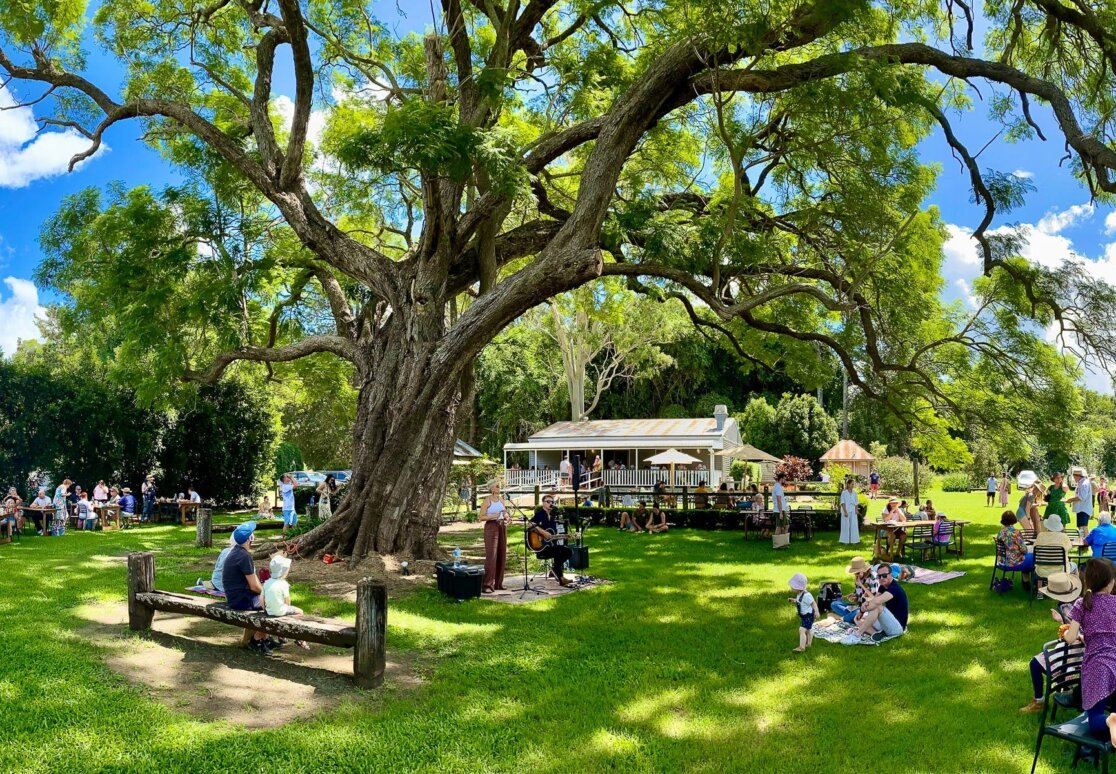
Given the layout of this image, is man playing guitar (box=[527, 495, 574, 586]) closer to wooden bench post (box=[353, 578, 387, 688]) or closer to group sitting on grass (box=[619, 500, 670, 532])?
wooden bench post (box=[353, 578, 387, 688])

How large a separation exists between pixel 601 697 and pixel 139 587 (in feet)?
17.2

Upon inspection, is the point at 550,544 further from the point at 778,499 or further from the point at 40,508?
the point at 40,508

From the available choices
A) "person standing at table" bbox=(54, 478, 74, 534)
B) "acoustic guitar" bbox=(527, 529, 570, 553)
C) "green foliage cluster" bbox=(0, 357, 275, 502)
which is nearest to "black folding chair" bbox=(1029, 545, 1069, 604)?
"acoustic guitar" bbox=(527, 529, 570, 553)

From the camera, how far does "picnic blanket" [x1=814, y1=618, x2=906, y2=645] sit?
8.52m

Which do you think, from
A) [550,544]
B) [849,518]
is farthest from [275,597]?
[849,518]

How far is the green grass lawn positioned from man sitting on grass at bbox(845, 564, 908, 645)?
185 millimetres

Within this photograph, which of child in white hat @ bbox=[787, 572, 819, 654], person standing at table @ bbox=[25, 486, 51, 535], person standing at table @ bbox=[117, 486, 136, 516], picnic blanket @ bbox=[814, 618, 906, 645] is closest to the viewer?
child in white hat @ bbox=[787, 572, 819, 654]

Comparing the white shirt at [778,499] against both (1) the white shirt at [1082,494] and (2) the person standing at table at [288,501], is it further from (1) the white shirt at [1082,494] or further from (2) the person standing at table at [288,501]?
(2) the person standing at table at [288,501]

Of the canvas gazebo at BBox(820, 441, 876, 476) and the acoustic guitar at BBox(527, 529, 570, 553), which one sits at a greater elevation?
the canvas gazebo at BBox(820, 441, 876, 476)

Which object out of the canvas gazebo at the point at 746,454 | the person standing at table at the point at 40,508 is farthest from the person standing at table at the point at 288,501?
the canvas gazebo at the point at 746,454

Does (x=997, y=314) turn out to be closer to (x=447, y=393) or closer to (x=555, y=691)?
(x=447, y=393)

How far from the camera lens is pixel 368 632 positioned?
22.4 feet

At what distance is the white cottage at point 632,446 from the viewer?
33.2m

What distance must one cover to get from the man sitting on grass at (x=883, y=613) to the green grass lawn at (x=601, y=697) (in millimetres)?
185
